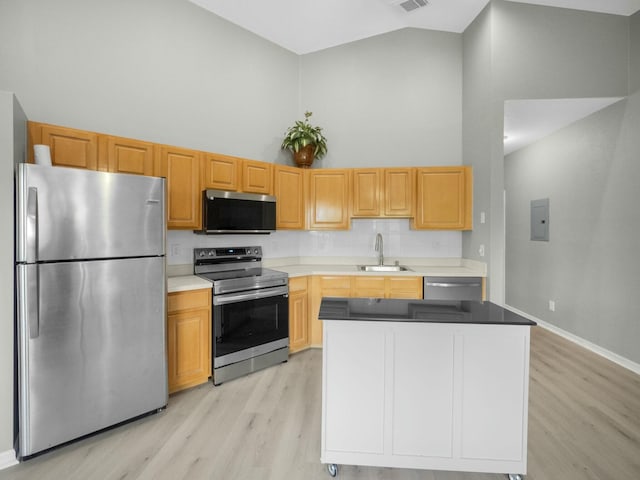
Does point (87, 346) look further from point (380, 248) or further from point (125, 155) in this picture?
point (380, 248)

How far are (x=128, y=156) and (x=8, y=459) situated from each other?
6.83 ft

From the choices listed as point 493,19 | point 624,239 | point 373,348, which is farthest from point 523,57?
point 373,348

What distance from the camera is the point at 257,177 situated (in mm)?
3424

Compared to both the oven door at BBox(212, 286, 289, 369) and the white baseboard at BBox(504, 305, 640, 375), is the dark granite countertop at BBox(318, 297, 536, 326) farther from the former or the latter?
the white baseboard at BBox(504, 305, 640, 375)

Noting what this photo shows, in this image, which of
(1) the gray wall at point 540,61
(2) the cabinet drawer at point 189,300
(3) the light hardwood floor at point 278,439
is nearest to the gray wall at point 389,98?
(1) the gray wall at point 540,61

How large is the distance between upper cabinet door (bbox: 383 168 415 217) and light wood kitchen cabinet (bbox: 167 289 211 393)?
2.21 meters

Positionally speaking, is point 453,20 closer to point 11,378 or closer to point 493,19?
point 493,19

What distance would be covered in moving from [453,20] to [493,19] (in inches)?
23.8

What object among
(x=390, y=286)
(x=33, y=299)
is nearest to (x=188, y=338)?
(x=33, y=299)

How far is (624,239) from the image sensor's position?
3.24 meters

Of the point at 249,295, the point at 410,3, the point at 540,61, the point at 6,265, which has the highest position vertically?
the point at 410,3

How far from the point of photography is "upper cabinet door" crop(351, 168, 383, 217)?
3.76 m

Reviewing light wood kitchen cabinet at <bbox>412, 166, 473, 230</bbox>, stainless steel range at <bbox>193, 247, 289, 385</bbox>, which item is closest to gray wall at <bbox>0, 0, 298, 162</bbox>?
stainless steel range at <bbox>193, 247, 289, 385</bbox>

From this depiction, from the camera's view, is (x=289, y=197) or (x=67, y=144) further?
(x=289, y=197)
